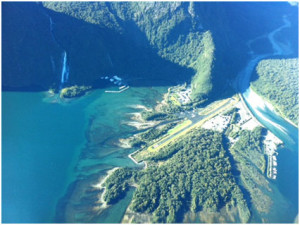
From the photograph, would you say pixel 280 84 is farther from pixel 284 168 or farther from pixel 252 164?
pixel 252 164

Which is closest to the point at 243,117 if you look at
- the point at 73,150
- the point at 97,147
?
the point at 97,147

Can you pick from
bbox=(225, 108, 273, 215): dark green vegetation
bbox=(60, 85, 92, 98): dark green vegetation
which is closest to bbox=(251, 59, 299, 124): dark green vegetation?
bbox=(225, 108, 273, 215): dark green vegetation

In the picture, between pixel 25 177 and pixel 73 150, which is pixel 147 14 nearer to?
pixel 73 150

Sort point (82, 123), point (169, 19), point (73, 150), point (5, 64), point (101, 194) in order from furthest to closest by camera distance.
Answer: point (169, 19) → point (5, 64) → point (82, 123) → point (73, 150) → point (101, 194)

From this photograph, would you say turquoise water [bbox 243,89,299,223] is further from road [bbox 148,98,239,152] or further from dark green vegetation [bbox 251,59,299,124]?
road [bbox 148,98,239,152]

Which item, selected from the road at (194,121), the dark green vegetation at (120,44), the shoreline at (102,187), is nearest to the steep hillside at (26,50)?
the dark green vegetation at (120,44)

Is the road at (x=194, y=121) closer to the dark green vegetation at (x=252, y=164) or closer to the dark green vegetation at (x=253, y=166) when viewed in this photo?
the dark green vegetation at (x=252, y=164)
